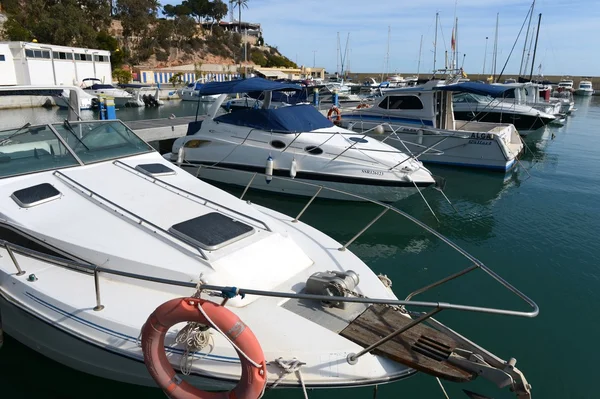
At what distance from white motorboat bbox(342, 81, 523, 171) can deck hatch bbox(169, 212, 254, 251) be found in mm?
9379

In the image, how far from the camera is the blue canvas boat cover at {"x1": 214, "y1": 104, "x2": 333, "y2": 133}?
384 inches

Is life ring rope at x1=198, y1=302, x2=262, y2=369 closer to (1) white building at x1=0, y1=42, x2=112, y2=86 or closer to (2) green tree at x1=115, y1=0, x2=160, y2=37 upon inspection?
(1) white building at x1=0, y1=42, x2=112, y2=86

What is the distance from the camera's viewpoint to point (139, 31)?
6028cm

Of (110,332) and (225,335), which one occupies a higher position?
(225,335)

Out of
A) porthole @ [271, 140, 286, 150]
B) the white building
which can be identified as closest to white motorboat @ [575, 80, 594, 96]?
the white building

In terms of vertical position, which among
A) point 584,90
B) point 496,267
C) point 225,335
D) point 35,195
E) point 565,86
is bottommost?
point 496,267

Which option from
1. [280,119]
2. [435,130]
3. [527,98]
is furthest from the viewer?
[527,98]

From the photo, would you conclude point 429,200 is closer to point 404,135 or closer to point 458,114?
point 404,135

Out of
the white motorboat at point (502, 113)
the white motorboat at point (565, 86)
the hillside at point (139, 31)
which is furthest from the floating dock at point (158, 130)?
the white motorboat at point (565, 86)

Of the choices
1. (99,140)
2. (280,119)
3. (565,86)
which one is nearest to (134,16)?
(565,86)

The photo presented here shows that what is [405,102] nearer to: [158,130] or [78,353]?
[158,130]

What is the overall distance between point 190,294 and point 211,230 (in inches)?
27.8

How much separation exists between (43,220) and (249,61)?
75.8 m

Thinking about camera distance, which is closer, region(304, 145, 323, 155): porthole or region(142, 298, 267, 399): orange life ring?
region(142, 298, 267, 399): orange life ring
